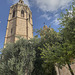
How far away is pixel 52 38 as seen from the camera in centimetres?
1120

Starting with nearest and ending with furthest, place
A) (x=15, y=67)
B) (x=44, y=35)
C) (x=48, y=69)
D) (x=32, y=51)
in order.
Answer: (x=15, y=67)
(x=48, y=69)
(x=32, y=51)
(x=44, y=35)

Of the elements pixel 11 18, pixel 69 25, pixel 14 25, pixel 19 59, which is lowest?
pixel 19 59

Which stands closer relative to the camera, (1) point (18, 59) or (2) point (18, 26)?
(1) point (18, 59)

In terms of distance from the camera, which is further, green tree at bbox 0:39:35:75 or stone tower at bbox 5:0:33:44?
stone tower at bbox 5:0:33:44

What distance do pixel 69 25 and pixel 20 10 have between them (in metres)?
25.2

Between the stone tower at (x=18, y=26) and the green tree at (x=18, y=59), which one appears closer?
the green tree at (x=18, y=59)

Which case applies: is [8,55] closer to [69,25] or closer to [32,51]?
[32,51]

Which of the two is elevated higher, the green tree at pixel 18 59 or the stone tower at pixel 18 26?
the stone tower at pixel 18 26

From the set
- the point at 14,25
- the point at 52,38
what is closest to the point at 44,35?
the point at 52,38

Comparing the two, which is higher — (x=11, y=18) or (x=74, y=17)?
(x=11, y=18)

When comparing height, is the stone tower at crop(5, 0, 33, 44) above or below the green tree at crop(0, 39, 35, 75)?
above

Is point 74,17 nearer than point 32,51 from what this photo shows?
Yes

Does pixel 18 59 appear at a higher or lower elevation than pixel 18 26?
lower

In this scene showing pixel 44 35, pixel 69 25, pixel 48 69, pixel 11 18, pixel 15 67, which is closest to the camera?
pixel 69 25
